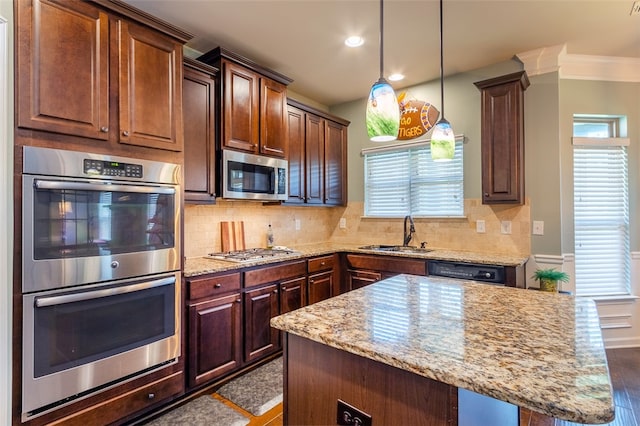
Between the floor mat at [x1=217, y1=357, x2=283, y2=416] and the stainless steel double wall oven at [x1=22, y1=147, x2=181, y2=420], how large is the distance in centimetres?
53

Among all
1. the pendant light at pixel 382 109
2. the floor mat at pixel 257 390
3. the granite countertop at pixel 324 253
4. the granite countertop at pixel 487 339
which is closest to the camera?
the granite countertop at pixel 487 339

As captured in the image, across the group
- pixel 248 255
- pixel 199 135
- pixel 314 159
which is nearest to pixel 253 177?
pixel 199 135

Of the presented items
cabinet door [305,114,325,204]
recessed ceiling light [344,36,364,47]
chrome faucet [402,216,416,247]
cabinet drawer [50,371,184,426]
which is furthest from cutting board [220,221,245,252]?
recessed ceiling light [344,36,364,47]

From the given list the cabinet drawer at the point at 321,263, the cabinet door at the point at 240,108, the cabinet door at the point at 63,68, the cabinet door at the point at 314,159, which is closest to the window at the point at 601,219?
the cabinet drawer at the point at 321,263

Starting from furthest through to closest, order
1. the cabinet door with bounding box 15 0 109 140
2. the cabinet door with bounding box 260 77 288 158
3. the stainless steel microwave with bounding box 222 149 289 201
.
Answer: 1. the cabinet door with bounding box 260 77 288 158
2. the stainless steel microwave with bounding box 222 149 289 201
3. the cabinet door with bounding box 15 0 109 140

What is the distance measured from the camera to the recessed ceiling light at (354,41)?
106 inches

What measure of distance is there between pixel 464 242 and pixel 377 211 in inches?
42.7

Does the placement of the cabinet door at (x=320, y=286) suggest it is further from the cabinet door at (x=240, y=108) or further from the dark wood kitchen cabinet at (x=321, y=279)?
the cabinet door at (x=240, y=108)

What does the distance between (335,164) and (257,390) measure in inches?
103

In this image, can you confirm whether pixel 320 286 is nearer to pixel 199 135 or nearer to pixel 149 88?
pixel 199 135

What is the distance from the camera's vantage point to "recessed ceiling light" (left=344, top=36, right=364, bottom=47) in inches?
106

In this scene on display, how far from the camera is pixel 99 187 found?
174cm

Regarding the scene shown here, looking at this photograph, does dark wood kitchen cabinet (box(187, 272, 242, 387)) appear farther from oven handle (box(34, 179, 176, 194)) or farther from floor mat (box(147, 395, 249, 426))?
oven handle (box(34, 179, 176, 194))

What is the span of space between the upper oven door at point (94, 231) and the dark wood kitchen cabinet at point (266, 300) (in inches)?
28.4
